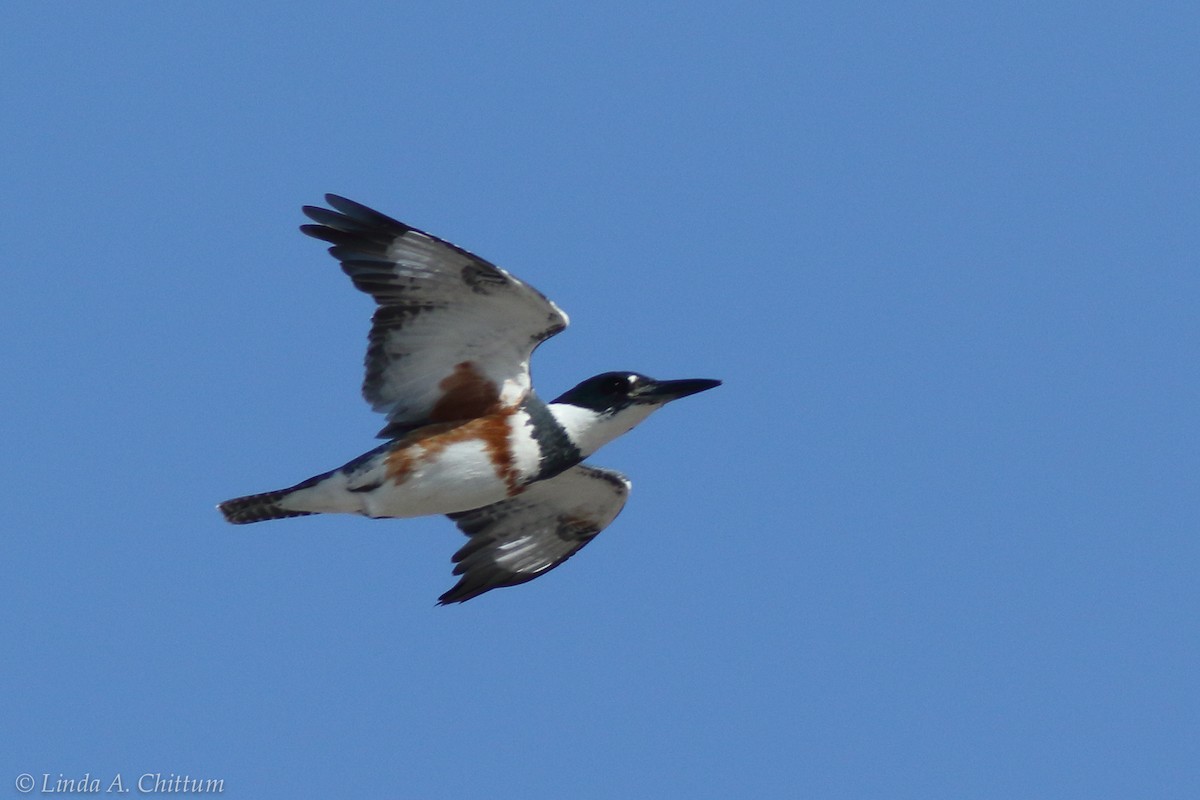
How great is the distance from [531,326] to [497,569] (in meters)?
2.54

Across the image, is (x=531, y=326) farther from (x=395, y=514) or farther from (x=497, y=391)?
(x=395, y=514)

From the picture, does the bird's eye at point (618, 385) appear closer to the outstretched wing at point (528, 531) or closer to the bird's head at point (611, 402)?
the bird's head at point (611, 402)

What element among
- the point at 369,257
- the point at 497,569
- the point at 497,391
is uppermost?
the point at 369,257

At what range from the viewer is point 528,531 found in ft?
46.4

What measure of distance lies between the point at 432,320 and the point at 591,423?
53.8 inches

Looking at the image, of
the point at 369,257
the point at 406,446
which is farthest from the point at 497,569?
the point at 369,257

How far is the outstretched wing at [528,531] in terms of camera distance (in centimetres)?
1395

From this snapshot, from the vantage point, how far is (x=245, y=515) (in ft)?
41.8

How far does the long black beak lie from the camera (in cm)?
1294

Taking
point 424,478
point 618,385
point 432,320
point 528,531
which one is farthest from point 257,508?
point 618,385

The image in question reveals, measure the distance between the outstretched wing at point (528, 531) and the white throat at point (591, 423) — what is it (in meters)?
1.02

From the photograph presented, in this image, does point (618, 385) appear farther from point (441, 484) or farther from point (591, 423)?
point (441, 484)

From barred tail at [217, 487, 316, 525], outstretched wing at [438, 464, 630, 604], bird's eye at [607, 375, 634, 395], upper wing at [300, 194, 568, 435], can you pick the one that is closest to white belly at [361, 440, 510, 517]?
upper wing at [300, 194, 568, 435]

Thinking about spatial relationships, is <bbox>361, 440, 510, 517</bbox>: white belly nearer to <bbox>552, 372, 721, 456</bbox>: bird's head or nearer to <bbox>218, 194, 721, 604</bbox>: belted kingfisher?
<bbox>218, 194, 721, 604</bbox>: belted kingfisher
